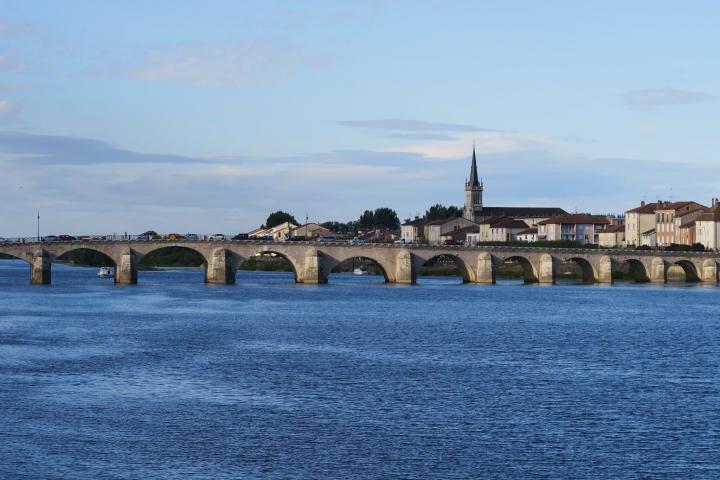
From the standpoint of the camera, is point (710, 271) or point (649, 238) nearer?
point (710, 271)

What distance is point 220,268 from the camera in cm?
12712

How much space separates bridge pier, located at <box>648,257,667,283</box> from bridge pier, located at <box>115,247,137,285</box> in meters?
61.8

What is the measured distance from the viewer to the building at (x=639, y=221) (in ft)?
625

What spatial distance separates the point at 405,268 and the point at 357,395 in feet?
281


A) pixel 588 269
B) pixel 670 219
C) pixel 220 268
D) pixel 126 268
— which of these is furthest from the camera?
pixel 670 219

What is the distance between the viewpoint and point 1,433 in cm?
3753

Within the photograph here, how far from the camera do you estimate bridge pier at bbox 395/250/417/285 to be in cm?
13062

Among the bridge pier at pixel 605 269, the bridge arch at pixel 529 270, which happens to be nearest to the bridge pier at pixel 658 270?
the bridge pier at pixel 605 269

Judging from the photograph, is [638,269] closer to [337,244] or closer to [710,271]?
[710,271]

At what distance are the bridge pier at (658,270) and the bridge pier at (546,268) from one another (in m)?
13.7

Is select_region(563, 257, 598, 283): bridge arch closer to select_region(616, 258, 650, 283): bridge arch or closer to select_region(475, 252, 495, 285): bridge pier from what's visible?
select_region(616, 258, 650, 283): bridge arch

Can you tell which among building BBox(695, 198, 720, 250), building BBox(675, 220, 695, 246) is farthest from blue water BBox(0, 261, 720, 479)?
building BBox(675, 220, 695, 246)

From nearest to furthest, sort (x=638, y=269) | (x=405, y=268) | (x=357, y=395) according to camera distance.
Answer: (x=357, y=395) → (x=405, y=268) → (x=638, y=269)

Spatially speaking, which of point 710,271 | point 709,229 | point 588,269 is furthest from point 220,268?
point 709,229
